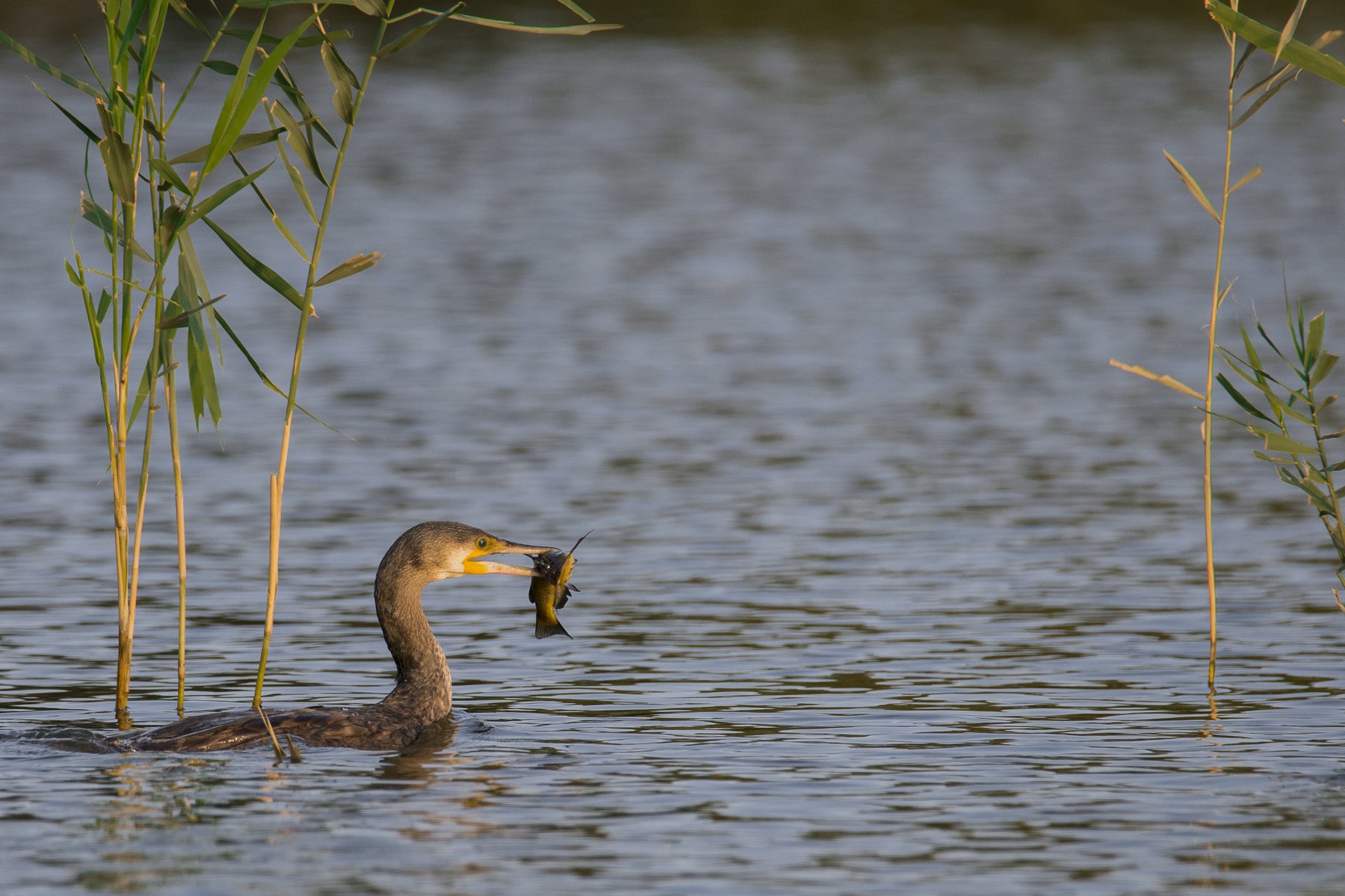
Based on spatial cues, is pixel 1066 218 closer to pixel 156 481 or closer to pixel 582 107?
pixel 582 107

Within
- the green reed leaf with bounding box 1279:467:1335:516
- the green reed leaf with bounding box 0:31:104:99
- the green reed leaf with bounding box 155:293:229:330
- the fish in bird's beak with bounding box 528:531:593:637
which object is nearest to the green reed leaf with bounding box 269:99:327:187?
the green reed leaf with bounding box 155:293:229:330

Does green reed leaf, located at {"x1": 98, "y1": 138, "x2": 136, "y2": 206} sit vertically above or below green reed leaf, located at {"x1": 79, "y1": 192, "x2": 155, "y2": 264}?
above

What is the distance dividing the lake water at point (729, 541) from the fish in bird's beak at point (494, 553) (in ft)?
2.12

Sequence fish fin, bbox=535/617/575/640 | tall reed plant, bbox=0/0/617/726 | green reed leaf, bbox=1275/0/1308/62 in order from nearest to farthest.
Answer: tall reed plant, bbox=0/0/617/726 < green reed leaf, bbox=1275/0/1308/62 < fish fin, bbox=535/617/575/640

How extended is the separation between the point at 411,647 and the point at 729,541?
4.36 m

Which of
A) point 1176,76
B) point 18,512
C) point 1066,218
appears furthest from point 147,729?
point 1176,76

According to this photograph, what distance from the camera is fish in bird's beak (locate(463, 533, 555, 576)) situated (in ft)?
31.4

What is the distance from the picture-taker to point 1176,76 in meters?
38.3

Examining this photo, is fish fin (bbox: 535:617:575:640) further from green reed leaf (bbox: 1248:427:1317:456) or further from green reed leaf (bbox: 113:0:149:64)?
green reed leaf (bbox: 1248:427:1317:456)

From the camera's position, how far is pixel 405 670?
955cm

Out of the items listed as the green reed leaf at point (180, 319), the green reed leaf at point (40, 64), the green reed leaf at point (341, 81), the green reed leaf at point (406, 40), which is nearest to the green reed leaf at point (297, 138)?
the green reed leaf at point (341, 81)

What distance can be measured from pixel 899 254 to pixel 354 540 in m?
12.8

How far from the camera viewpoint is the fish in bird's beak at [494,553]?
9.58 meters

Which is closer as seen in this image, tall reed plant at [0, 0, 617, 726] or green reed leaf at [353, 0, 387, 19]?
tall reed plant at [0, 0, 617, 726]
